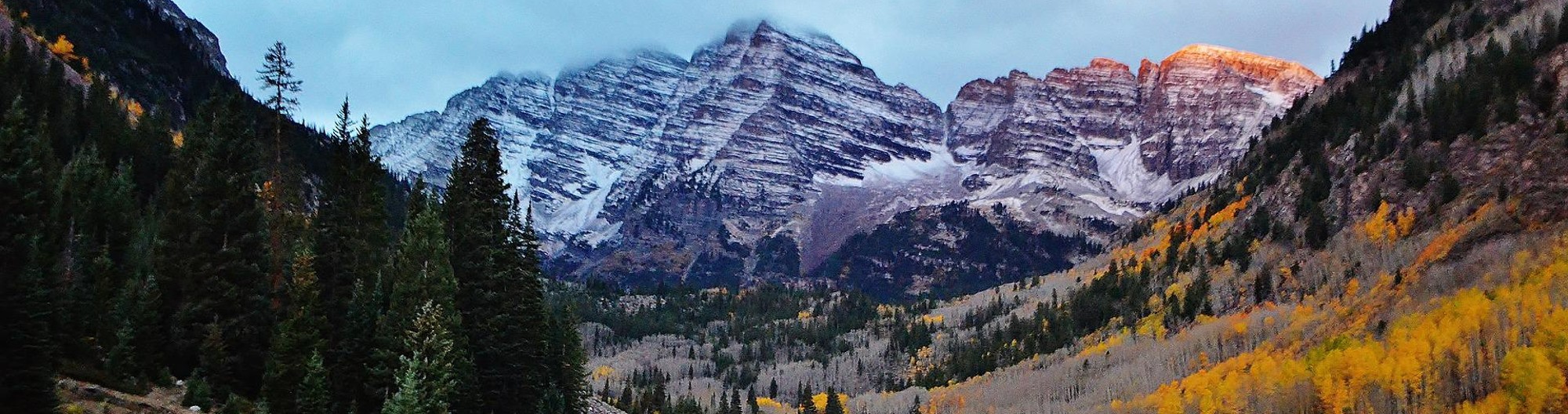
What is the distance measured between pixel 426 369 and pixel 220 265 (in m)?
11.2

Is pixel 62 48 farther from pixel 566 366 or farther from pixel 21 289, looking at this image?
pixel 21 289

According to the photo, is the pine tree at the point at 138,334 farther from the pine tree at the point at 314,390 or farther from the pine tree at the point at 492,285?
the pine tree at the point at 492,285

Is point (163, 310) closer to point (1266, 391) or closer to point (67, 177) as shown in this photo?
point (67, 177)

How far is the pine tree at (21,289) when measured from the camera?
32438 mm

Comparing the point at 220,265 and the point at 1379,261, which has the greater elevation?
the point at 1379,261

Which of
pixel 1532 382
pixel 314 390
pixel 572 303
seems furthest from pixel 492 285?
pixel 1532 382

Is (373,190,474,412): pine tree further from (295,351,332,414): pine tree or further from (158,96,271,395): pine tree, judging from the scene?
(158,96,271,395): pine tree

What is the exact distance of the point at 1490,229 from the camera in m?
97.4

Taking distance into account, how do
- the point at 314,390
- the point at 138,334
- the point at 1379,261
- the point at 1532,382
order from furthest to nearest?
the point at 1379,261
the point at 1532,382
the point at 314,390
the point at 138,334

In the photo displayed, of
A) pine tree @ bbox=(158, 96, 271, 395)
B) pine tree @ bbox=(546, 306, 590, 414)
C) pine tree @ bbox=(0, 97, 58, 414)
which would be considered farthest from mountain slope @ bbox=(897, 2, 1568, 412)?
pine tree @ bbox=(0, 97, 58, 414)

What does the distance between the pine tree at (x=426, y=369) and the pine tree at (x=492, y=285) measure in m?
6.99

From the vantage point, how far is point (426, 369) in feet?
152

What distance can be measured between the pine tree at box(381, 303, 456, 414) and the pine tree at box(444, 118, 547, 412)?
699 cm

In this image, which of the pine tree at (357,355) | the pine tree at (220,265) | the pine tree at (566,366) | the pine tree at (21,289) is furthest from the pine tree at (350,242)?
the pine tree at (566,366)
